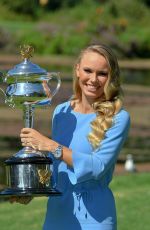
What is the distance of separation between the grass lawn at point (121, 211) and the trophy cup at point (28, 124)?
3417 mm

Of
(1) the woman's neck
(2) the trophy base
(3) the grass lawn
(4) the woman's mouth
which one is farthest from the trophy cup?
(3) the grass lawn

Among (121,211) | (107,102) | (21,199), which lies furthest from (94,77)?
(121,211)

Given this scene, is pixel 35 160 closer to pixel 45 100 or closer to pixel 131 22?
pixel 45 100

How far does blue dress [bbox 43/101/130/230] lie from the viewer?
13.7 ft

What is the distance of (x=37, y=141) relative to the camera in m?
4.16

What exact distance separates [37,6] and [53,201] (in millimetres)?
58775

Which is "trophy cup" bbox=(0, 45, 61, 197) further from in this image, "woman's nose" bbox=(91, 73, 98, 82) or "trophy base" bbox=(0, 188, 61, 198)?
"woman's nose" bbox=(91, 73, 98, 82)

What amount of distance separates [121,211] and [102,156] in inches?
177

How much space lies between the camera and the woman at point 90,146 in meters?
4.17

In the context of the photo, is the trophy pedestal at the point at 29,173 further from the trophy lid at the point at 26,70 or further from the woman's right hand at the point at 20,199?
the trophy lid at the point at 26,70

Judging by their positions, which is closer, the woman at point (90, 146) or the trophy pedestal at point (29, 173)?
the woman at point (90, 146)

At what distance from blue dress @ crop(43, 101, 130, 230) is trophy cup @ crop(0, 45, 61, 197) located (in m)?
0.07

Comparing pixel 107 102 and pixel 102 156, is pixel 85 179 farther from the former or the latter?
pixel 107 102

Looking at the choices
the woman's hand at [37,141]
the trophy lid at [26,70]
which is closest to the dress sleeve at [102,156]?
the woman's hand at [37,141]
